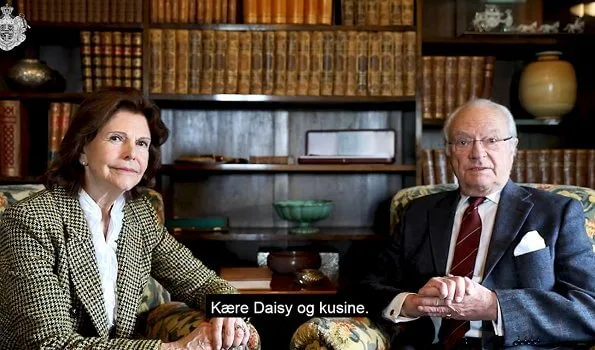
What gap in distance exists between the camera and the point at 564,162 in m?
3.04

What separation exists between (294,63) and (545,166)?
1147 mm

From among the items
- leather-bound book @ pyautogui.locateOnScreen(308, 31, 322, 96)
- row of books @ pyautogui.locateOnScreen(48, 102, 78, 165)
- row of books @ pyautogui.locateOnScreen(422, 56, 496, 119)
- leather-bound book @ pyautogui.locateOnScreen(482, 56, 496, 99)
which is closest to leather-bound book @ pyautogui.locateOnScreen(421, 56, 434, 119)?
row of books @ pyautogui.locateOnScreen(422, 56, 496, 119)

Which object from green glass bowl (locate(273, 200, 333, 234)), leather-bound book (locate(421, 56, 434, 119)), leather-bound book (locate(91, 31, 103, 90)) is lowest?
green glass bowl (locate(273, 200, 333, 234))

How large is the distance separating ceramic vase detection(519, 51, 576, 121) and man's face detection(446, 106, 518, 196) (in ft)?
3.38

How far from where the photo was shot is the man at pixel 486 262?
183 centimetres

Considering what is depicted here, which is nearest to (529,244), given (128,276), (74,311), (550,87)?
(128,276)

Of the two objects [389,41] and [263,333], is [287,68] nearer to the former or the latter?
[389,41]

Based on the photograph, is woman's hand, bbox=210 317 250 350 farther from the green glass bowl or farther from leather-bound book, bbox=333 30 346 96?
leather-bound book, bbox=333 30 346 96

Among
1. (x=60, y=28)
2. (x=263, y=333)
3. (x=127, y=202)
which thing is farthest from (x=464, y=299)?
(x=60, y=28)

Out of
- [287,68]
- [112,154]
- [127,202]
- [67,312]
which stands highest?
[287,68]

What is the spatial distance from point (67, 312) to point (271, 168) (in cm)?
145

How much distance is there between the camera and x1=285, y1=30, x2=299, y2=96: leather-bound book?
9.71 feet

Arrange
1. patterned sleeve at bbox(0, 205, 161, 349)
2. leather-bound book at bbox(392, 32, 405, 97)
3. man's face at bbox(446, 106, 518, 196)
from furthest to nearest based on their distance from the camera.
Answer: leather-bound book at bbox(392, 32, 405, 97)
man's face at bbox(446, 106, 518, 196)
patterned sleeve at bbox(0, 205, 161, 349)

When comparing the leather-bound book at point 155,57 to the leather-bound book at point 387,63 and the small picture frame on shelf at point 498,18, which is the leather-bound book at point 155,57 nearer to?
the leather-bound book at point 387,63
